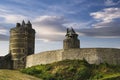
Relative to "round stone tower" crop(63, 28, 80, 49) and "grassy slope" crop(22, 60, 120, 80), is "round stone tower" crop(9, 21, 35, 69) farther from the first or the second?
"grassy slope" crop(22, 60, 120, 80)

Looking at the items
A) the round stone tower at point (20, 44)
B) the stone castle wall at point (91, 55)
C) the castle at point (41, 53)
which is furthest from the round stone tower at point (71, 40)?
the round stone tower at point (20, 44)

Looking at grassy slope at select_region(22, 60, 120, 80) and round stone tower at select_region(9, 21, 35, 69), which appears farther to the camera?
round stone tower at select_region(9, 21, 35, 69)

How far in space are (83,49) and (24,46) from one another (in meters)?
24.9

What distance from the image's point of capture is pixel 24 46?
7344 centimetres

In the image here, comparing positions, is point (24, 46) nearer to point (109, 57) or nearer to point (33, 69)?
point (33, 69)

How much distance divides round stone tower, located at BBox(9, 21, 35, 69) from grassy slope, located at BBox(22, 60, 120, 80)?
19508mm

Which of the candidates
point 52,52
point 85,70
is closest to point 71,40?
Result: point 52,52

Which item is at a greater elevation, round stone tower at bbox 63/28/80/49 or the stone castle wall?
round stone tower at bbox 63/28/80/49

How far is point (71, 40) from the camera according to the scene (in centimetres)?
6506

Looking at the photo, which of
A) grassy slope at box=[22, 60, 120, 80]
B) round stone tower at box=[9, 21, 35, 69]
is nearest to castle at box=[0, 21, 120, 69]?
round stone tower at box=[9, 21, 35, 69]

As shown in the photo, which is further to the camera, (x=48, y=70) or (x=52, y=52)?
(x=52, y=52)

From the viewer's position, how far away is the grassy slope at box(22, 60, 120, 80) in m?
A: 46.5

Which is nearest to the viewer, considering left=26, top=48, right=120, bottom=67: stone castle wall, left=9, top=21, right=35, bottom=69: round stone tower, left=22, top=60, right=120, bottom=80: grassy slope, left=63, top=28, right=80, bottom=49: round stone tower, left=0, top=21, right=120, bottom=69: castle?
left=22, top=60, right=120, bottom=80: grassy slope

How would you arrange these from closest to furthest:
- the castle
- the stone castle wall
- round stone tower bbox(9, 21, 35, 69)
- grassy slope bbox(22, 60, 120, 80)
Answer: grassy slope bbox(22, 60, 120, 80), the stone castle wall, the castle, round stone tower bbox(9, 21, 35, 69)
